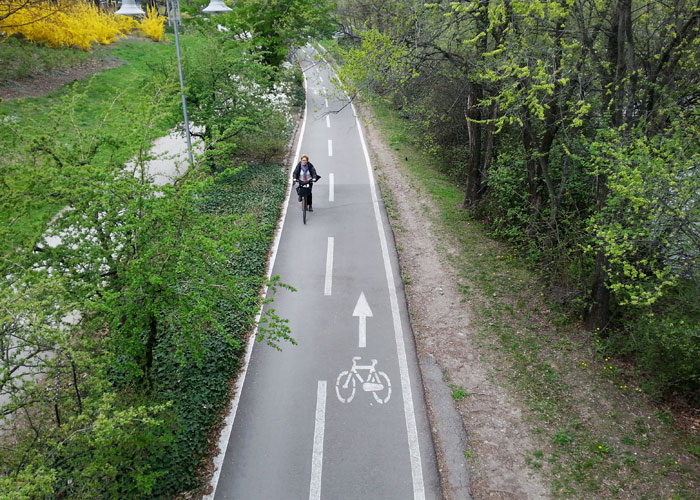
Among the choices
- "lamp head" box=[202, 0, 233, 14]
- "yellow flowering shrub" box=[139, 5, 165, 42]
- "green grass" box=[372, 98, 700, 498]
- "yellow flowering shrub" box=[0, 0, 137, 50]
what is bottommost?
"green grass" box=[372, 98, 700, 498]

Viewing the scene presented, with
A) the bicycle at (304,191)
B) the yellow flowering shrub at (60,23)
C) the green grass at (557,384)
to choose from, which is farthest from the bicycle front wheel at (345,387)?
the yellow flowering shrub at (60,23)

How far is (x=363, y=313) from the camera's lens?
33.9 feet

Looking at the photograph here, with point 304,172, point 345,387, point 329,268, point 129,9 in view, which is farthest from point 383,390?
point 129,9

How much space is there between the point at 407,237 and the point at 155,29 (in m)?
37.3

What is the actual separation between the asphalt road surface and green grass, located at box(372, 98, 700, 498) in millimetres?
1523

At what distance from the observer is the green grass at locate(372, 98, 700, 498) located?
6.57 m

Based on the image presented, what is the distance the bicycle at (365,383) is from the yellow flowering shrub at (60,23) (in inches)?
903

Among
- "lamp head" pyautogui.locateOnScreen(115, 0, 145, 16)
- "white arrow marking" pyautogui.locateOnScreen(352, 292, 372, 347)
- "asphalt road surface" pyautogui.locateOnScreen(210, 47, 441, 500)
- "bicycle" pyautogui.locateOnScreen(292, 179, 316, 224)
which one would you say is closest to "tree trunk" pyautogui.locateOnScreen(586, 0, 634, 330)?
"asphalt road surface" pyautogui.locateOnScreen(210, 47, 441, 500)

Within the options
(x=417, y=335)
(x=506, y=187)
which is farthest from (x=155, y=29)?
(x=417, y=335)

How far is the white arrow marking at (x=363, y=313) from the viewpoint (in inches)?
376

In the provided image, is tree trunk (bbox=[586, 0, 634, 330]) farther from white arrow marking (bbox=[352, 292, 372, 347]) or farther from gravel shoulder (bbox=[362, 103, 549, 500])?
white arrow marking (bbox=[352, 292, 372, 347])

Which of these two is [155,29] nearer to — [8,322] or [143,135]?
[143,135]

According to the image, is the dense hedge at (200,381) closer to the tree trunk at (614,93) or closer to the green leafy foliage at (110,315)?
the green leafy foliage at (110,315)

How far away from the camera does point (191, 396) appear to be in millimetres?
7742
